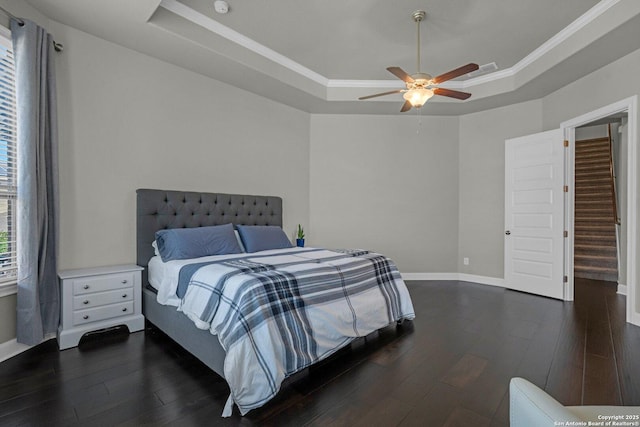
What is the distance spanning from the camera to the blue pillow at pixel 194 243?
2957 mm

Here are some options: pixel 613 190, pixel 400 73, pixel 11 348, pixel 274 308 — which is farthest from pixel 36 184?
pixel 613 190

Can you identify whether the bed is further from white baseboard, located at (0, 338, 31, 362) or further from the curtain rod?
the curtain rod

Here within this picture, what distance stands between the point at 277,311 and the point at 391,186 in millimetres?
3818

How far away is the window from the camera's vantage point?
2.41 m

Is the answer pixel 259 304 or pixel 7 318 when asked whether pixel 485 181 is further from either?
pixel 7 318

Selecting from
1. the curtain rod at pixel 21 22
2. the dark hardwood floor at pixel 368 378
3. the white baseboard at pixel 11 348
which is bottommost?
the dark hardwood floor at pixel 368 378

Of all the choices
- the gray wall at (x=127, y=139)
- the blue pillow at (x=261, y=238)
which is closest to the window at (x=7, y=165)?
the gray wall at (x=127, y=139)

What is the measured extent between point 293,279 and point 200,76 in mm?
2995

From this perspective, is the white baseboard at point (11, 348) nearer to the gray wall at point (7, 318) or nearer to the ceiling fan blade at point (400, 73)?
the gray wall at point (7, 318)

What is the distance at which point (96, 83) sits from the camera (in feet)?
9.91

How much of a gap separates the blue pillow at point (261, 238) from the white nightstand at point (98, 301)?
1.12 meters

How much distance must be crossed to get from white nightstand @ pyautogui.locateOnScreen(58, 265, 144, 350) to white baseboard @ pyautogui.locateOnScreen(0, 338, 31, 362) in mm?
260

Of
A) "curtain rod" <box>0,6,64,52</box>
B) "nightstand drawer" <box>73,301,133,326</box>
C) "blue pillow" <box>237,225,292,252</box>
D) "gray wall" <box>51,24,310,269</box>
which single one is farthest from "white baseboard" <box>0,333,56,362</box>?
"curtain rod" <box>0,6,64,52</box>

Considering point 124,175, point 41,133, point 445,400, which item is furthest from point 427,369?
point 41,133
